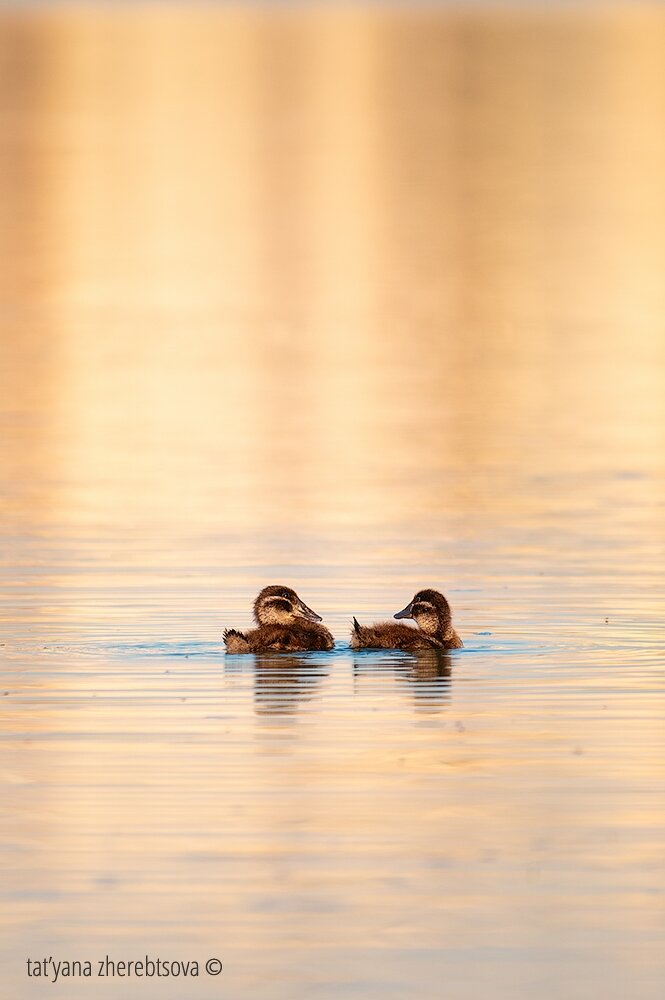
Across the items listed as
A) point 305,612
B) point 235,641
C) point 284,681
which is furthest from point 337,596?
point 284,681

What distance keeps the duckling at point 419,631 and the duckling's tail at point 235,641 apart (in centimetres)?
56

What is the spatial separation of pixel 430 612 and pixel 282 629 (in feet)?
2.45

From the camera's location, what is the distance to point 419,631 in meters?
14.7

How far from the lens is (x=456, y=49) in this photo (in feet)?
465

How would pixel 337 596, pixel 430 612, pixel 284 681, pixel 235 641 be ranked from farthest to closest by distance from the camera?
pixel 337 596 → pixel 430 612 → pixel 235 641 → pixel 284 681

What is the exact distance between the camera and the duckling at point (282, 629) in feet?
47.8

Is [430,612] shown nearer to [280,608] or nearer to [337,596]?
[280,608]

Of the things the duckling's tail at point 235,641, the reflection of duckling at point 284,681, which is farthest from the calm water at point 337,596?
the duckling's tail at point 235,641

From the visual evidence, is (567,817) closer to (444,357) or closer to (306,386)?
(306,386)

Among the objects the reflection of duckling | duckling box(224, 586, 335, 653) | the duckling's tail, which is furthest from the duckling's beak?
the duckling's tail

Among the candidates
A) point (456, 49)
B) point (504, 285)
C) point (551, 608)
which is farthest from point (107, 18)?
point (551, 608)

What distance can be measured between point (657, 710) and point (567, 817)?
2067 millimetres

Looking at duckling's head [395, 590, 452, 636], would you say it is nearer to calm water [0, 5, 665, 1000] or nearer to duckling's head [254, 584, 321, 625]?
calm water [0, 5, 665, 1000]

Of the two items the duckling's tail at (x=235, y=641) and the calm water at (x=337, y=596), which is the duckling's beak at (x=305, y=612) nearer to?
the calm water at (x=337, y=596)
